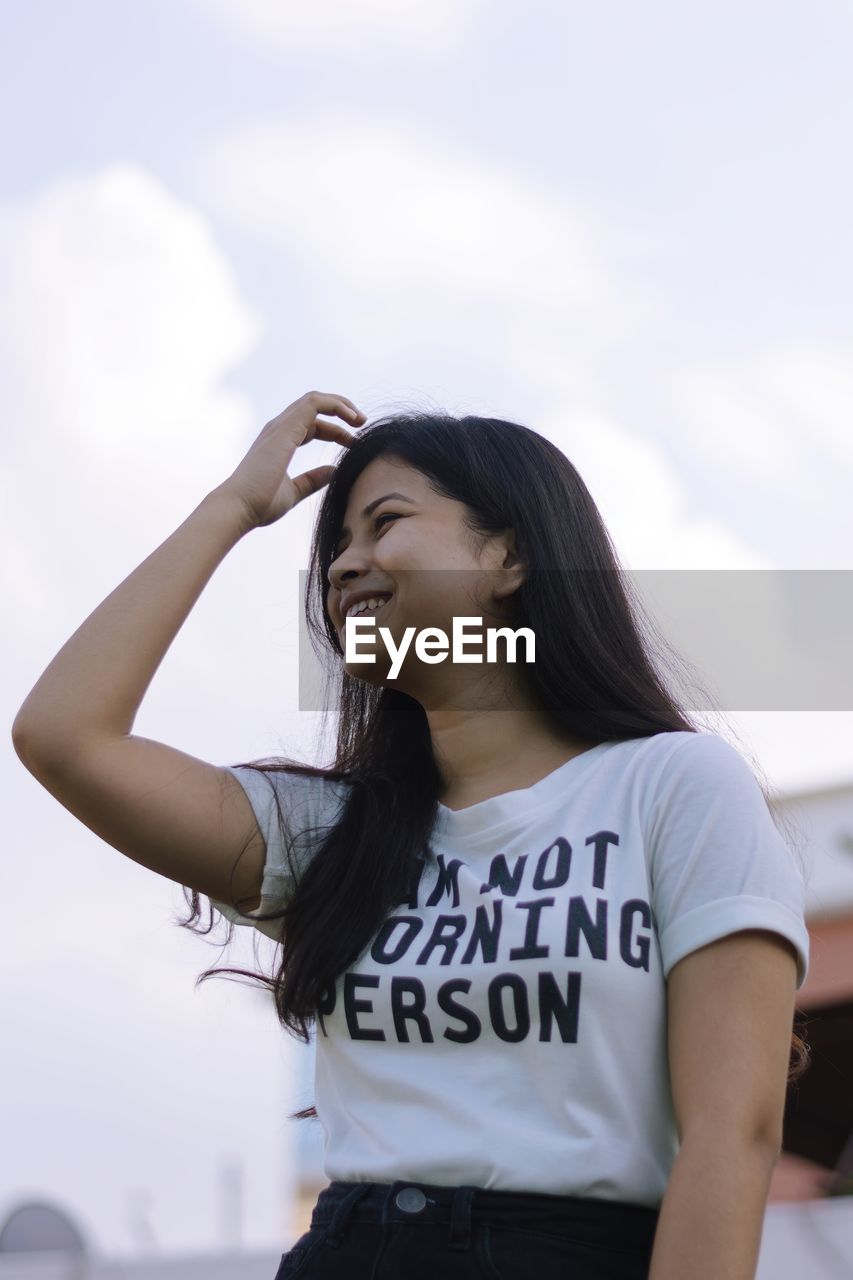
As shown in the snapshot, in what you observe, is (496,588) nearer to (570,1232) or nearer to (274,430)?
(274,430)

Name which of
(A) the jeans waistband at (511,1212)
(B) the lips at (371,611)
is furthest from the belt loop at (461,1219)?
(B) the lips at (371,611)

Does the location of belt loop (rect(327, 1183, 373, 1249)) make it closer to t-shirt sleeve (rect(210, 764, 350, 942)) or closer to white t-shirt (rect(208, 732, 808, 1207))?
white t-shirt (rect(208, 732, 808, 1207))

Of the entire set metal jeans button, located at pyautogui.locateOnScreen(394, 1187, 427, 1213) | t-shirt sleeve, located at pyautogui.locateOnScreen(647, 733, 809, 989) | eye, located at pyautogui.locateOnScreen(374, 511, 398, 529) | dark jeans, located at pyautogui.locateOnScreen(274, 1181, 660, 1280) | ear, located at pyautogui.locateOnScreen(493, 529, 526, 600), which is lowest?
dark jeans, located at pyautogui.locateOnScreen(274, 1181, 660, 1280)

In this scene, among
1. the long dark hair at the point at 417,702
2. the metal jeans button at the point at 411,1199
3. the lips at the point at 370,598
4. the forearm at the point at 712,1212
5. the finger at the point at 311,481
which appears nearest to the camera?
the forearm at the point at 712,1212

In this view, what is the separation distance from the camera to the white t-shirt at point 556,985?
5.25 ft

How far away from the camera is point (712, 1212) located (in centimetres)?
149

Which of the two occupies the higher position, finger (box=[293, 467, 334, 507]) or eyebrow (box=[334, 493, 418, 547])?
finger (box=[293, 467, 334, 507])

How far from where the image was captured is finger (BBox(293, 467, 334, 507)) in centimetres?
237

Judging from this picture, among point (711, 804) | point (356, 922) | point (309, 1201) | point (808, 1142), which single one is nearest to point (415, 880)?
point (356, 922)

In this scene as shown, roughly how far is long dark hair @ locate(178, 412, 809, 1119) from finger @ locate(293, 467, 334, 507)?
0.07 ft

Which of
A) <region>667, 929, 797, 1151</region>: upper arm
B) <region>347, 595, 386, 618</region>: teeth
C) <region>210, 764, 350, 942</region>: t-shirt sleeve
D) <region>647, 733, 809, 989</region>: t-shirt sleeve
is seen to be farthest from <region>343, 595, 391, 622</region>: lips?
<region>667, 929, 797, 1151</region>: upper arm

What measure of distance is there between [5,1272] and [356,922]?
60.5 inches

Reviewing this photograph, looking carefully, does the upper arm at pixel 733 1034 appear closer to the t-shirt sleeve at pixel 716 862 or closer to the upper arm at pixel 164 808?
the t-shirt sleeve at pixel 716 862

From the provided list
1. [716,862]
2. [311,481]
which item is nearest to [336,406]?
[311,481]
